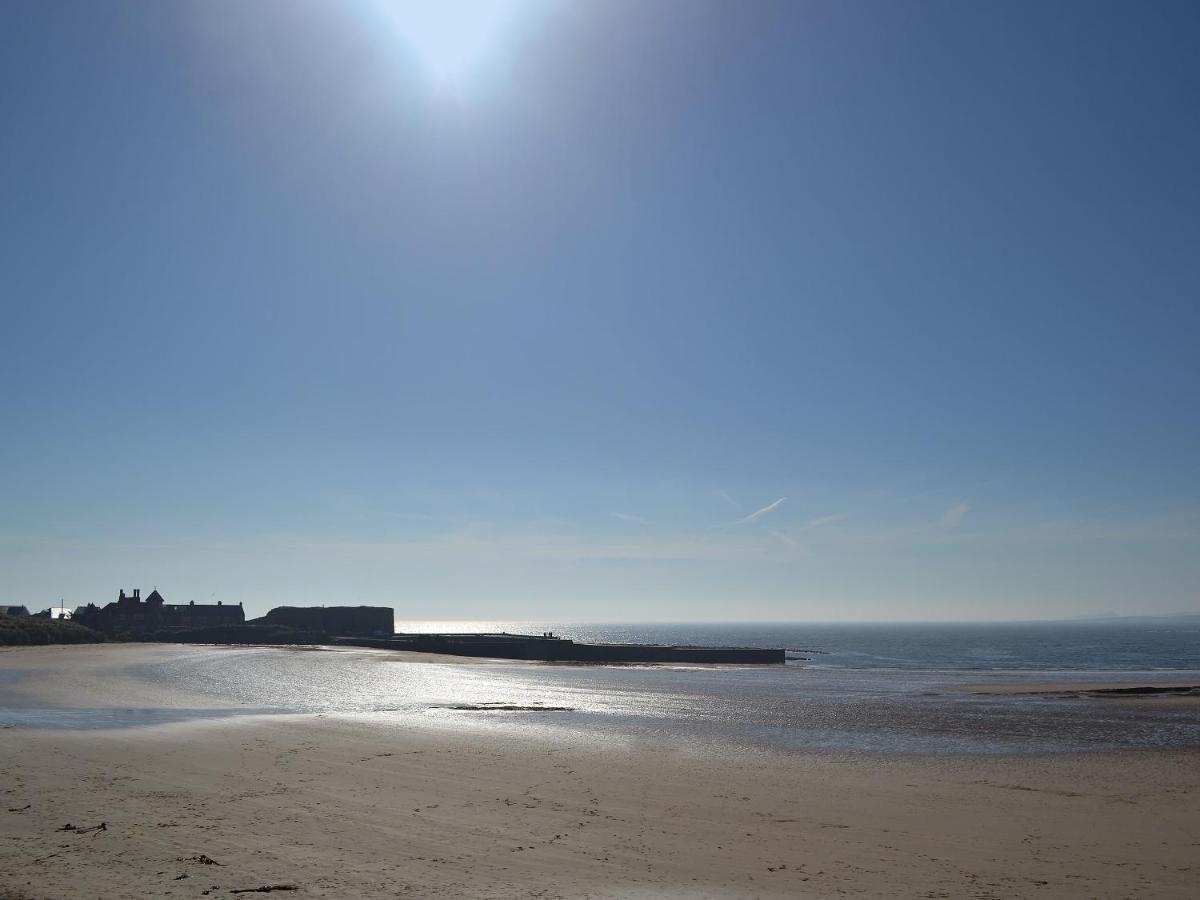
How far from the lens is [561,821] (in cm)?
1357

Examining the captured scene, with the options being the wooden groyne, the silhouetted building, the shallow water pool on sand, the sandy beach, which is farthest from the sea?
the silhouetted building

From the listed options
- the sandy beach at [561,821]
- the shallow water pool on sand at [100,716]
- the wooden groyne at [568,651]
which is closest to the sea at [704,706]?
the shallow water pool on sand at [100,716]

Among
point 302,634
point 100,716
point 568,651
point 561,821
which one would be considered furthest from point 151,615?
point 561,821

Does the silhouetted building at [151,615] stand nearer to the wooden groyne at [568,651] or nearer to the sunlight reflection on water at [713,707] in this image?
the wooden groyne at [568,651]

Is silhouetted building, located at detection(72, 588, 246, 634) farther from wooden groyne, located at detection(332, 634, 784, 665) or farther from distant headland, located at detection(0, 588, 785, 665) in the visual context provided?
wooden groyne, located at detection(332, 634, 784, 665)

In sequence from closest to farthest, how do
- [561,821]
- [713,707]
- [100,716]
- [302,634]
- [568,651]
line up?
[561,821] < [100,716] < [713,707] < [568,651] < [302,634]

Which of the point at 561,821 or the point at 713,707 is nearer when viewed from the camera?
the point at 561,821

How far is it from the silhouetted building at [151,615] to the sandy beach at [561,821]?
102 m

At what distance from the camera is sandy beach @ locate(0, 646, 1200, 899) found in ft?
33.4

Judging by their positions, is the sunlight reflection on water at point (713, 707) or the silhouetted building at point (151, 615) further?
the silhouetted building at point (151, 615)

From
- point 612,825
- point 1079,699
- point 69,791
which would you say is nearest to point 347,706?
point 69,791

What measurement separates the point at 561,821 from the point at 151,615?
119267mm

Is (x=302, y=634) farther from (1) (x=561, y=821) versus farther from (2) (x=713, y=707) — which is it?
(1) (x=561, y=821)

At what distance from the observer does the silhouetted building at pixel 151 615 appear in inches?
4355
